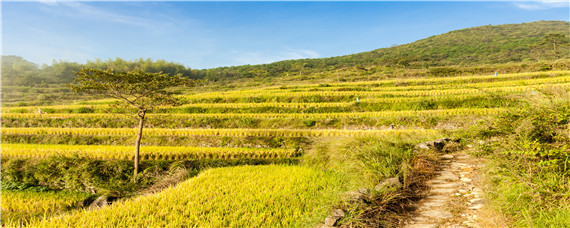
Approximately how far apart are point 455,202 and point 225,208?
4.03 m

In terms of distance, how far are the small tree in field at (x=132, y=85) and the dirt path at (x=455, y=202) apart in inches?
439

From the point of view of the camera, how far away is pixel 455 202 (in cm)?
448

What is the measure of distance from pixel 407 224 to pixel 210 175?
635 centimetres

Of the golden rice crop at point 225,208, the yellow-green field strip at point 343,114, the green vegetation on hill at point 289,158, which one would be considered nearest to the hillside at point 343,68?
the green vegetation on hill at point 289,158

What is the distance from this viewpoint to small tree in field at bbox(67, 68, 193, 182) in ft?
36.8

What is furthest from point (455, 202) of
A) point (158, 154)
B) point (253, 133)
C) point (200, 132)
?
point (200, 132)

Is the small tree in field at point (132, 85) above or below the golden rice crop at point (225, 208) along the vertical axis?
above

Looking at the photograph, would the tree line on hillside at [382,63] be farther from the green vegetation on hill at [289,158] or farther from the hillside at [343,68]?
the green vegetation on hill at [289,158]

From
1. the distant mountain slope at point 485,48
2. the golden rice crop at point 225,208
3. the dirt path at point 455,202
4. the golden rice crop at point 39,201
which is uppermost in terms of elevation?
the distant mountain slope at point 485,48

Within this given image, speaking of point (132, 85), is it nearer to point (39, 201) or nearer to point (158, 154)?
point (158, 154)

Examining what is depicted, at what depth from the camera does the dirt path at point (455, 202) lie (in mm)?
3860

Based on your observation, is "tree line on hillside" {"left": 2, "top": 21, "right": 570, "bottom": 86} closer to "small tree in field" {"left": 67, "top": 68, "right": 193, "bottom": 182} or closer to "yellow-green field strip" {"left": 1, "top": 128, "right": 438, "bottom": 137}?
"yellow-green field strip" {"left": 1, "top": 128, "right": 438, "bottom": 137}

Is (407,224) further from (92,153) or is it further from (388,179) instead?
(92,153)

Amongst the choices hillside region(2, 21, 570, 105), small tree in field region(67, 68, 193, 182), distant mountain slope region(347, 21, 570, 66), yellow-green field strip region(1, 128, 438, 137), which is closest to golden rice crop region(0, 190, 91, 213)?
small tree in field region(67, 68, 193, 182)
